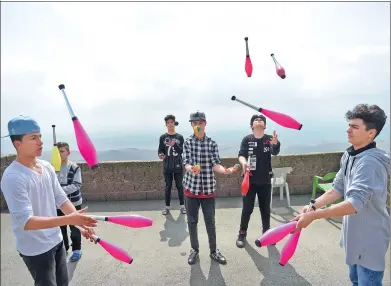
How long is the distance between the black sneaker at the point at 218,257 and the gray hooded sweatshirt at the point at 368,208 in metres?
1.62

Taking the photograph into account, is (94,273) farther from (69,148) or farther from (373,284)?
(373,284)

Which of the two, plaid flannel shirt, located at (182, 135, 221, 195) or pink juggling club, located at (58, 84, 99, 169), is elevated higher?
pink juggling club, located at (58, 84, 99, 169)

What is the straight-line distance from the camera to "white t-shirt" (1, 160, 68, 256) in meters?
1.86

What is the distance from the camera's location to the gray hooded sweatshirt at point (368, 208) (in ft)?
6.09

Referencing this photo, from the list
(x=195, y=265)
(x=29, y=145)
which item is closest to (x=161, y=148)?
(x=195, y=265)

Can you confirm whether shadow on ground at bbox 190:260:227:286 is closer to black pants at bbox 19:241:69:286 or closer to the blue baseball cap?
black pants at bbox 19:241:69:286

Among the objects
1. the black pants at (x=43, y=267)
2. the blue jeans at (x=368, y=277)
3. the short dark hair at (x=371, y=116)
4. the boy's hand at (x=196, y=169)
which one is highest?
the short dark hair at (x=371, y=116)

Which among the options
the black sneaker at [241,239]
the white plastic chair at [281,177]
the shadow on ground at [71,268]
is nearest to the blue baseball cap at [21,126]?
the shadow on ground at [71,268]

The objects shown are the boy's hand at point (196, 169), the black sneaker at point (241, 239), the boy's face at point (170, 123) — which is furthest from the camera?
the boy's face at point (170, 123)

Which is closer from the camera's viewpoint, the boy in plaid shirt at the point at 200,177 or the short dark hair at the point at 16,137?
the short dark hair at the point at 16,137

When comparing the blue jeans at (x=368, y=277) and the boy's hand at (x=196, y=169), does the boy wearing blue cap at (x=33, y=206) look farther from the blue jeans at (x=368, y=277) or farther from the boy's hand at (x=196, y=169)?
the blue jeans at (x=368, y=277)

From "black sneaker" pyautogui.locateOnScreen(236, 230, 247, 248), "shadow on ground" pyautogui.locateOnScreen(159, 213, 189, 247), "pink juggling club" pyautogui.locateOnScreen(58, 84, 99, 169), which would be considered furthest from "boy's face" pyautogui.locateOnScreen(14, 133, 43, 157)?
"black sneaker" pyautogui.locateOnScreen(236, 230, 247, 248)

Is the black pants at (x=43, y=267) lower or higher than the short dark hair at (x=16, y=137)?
lower

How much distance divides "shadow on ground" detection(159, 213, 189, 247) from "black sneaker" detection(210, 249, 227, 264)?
646 mm
